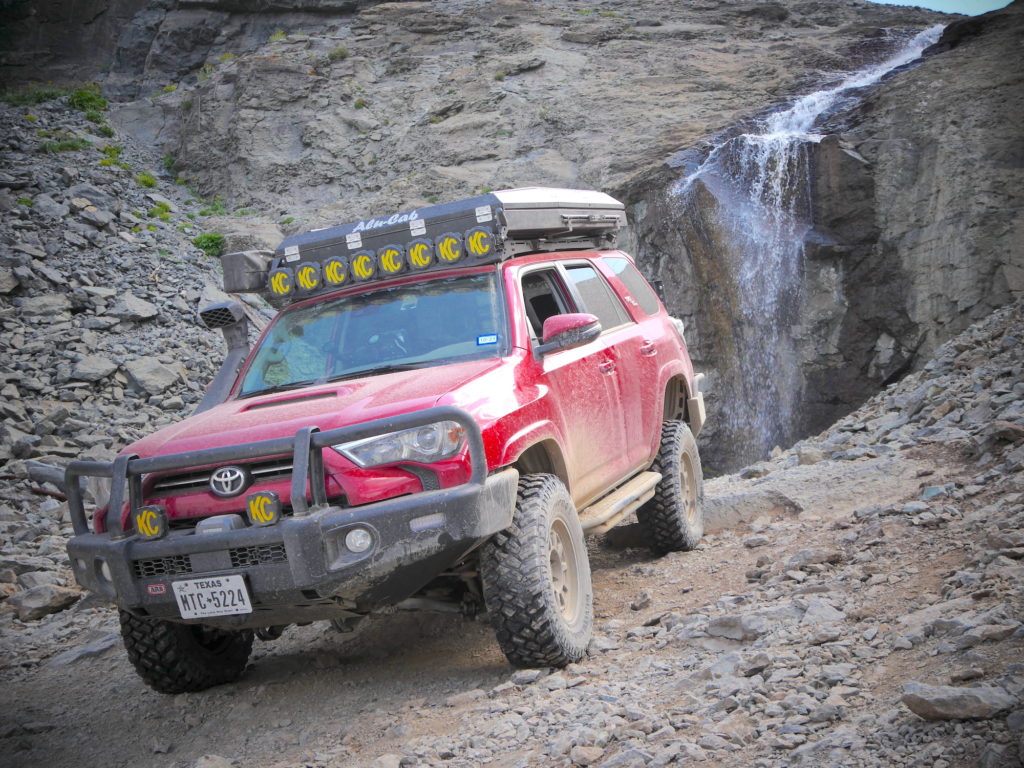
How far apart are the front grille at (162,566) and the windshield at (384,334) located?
49.2 inches

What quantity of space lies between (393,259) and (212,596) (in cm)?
213

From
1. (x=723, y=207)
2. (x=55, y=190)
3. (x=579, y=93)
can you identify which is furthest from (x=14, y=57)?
(x=723, y=207)

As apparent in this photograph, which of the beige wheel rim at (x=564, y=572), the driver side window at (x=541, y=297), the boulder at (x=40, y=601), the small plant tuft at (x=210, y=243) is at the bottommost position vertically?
the boulder at (x=40, y=601)

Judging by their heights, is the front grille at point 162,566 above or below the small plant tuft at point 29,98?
below

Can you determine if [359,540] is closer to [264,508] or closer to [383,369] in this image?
[264,508]

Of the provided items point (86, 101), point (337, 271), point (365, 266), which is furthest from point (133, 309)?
point (86, 101)

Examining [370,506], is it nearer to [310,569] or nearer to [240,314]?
[310,569]

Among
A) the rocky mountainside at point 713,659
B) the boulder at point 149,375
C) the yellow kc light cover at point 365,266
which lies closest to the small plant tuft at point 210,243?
the boulder at point 149,375

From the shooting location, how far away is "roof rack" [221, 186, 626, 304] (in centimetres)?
517

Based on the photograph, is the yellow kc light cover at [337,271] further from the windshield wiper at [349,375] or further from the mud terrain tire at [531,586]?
the mud terrain tire at [531,586]

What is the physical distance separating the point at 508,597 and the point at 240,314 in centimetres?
314

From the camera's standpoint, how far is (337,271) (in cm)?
536

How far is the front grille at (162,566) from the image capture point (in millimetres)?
4070

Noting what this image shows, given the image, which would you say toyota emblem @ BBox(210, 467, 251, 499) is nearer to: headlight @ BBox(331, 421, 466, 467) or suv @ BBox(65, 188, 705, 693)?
suv @ BBox(65, 188, 705, 693)
